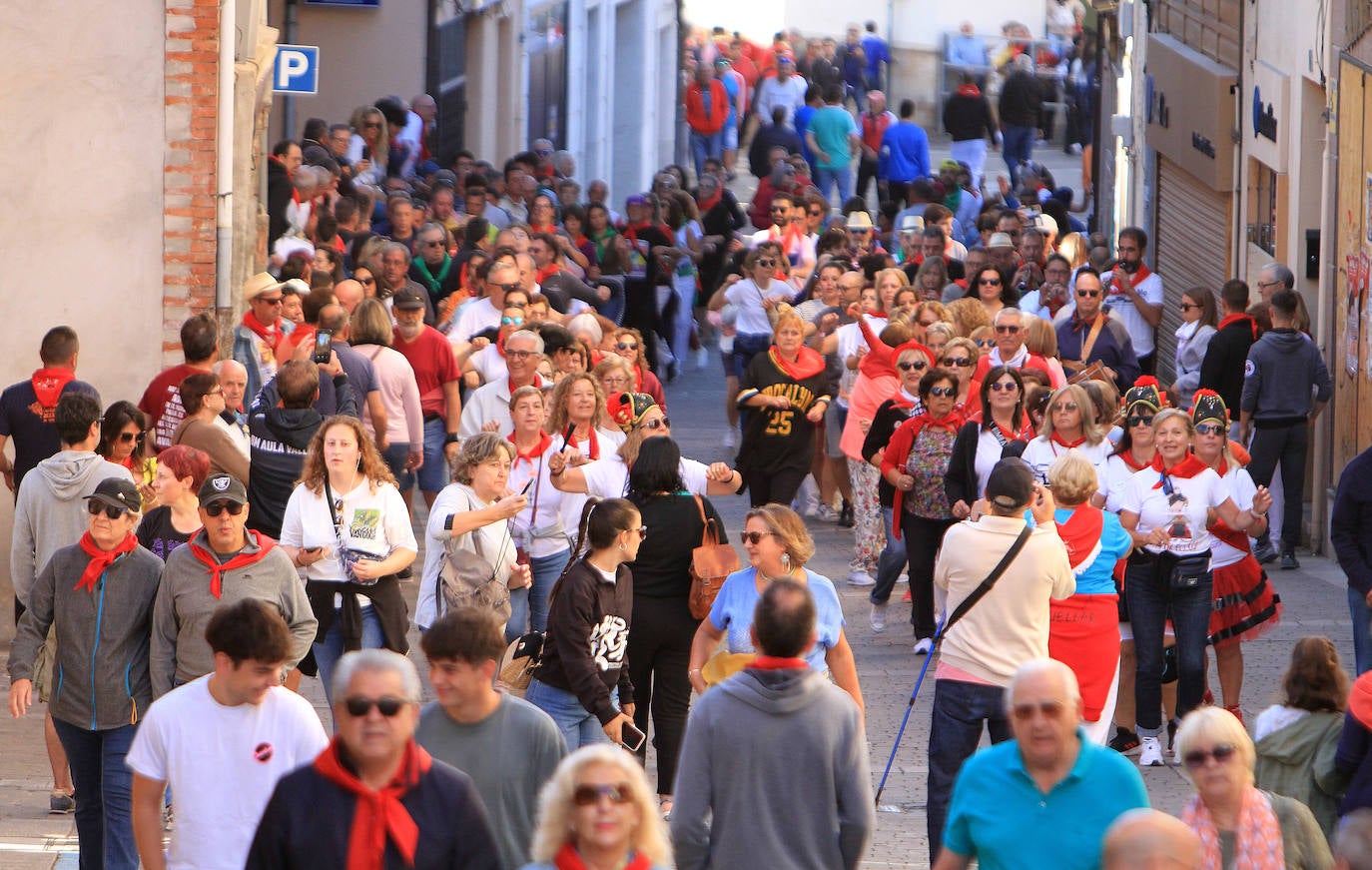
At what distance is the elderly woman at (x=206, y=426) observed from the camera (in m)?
9.97

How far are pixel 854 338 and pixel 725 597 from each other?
7241 millimetres

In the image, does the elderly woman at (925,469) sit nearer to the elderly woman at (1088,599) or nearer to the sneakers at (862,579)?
the sneakers at (862,579)

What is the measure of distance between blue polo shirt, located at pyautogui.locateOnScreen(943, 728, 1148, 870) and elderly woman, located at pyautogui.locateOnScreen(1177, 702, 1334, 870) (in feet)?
0.60

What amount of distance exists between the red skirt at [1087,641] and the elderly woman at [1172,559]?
109 cm

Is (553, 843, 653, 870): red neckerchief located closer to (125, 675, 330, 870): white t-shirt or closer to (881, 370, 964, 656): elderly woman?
(125, 675, 330, 870): white t-shirt

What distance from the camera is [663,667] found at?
28.4 ft

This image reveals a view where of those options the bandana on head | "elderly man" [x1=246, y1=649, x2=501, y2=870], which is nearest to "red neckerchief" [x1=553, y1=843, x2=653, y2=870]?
"elderly man" [x1=246, y1=649, x2=501, y2=870]

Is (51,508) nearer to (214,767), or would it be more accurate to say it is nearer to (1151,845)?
(214,767)

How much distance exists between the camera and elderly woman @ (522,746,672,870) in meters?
4.76

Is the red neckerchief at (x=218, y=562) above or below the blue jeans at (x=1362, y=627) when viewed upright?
above

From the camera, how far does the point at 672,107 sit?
37594 mm

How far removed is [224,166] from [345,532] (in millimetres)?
3952

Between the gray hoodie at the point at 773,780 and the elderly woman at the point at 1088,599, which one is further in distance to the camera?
the elderly woman at the point at 1088,599

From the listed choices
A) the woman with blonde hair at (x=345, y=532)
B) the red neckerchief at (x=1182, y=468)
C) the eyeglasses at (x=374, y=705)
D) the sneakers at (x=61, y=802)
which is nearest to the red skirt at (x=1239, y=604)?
the red neckerchief at (x=1182, y=468)
